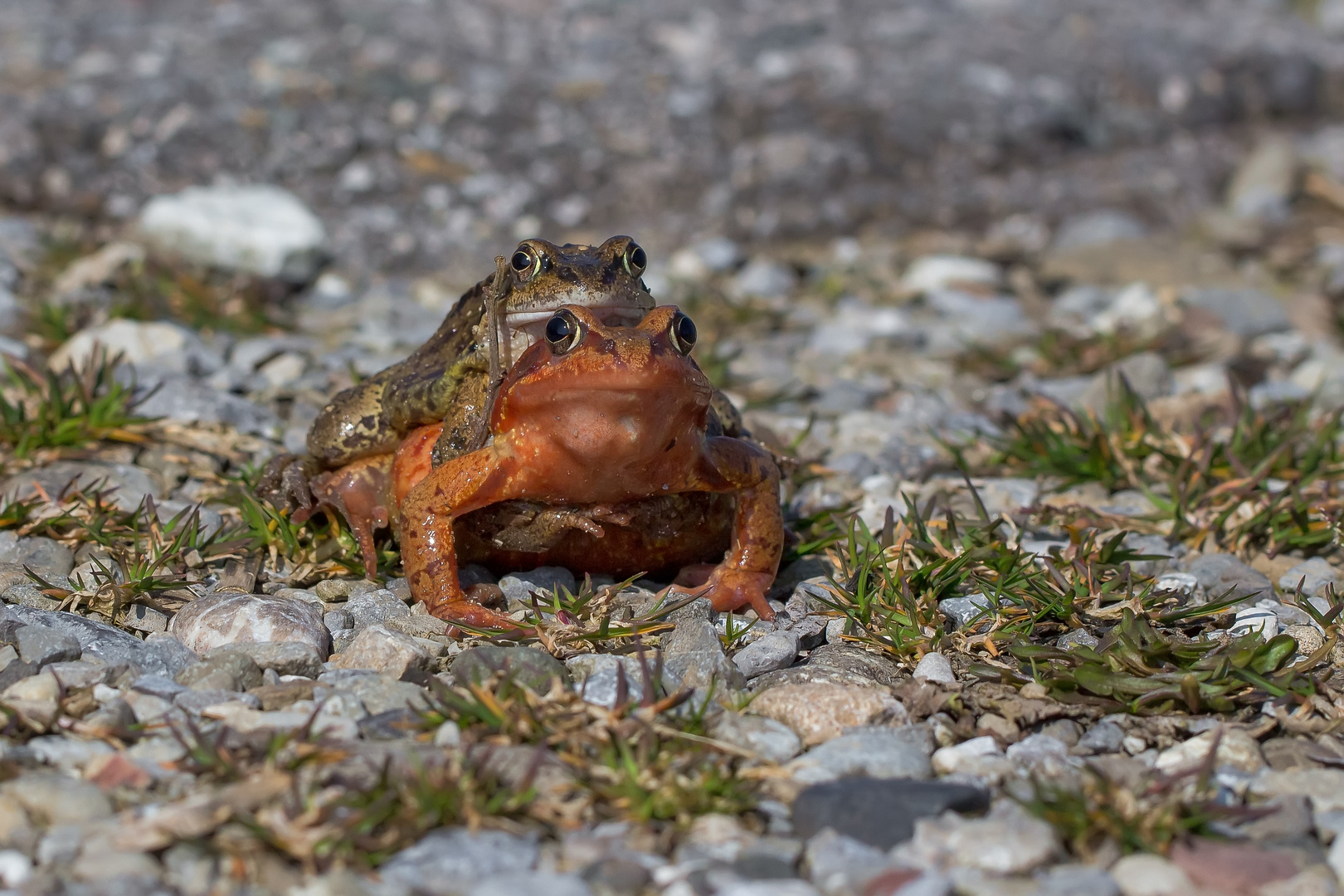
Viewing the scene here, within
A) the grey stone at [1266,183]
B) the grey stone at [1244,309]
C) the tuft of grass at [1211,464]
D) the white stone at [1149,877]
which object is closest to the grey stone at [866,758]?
the white stone at [1149,877]

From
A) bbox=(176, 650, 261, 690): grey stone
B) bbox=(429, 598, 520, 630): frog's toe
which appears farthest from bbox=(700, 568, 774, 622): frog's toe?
bbox=(176, 650, 261, 690): grey stone

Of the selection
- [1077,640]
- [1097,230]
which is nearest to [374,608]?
[1077,640]

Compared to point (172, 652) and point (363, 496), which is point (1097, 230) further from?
point (172, 652)

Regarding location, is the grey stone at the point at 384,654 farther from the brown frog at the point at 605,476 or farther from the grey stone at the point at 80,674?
the grey stone at the point at 80,674

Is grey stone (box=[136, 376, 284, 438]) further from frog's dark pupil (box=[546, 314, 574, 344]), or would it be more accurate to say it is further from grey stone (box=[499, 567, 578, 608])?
frog's dark pupil (box=[546, 314, 574, 344])

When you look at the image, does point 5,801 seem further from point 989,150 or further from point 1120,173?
point 1120,173

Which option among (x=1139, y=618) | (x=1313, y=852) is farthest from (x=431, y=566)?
(x=1313, y=852)
